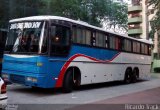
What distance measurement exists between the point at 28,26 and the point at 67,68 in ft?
8.31

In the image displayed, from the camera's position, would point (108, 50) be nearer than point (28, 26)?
No

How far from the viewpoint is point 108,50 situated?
17.8 meters

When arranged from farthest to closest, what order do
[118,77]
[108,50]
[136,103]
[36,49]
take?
[118,77], [108,50], [36,49], [136,103]

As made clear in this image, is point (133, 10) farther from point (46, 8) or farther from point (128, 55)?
point (128, 55)

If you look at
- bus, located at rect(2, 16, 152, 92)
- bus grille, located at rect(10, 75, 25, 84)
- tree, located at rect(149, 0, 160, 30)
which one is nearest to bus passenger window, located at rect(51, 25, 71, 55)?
bus, located at rect(2, 16, 152, 92)

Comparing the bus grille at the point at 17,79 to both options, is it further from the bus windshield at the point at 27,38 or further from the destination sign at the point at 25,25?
the destination sign at the point at 25,25

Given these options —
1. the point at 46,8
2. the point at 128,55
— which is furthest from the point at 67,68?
the point at 46,8

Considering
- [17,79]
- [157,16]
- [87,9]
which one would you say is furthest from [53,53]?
[87,9]

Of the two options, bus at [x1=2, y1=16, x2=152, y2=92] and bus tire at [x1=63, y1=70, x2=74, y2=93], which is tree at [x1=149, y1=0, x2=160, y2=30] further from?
bus tire at [x1=63, y1=70, x2=74, y2=93]

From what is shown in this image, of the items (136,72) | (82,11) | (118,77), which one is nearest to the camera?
(118,77)

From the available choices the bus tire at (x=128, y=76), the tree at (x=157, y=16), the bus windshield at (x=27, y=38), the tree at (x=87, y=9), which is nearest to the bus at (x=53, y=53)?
the bus windshield at (x=27, y=38)

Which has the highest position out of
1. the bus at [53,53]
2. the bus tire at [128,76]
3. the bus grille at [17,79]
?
the bus at [53,53]

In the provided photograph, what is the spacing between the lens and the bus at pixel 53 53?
12.7m

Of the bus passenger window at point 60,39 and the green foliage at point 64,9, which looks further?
the green foliage at point 64,9
